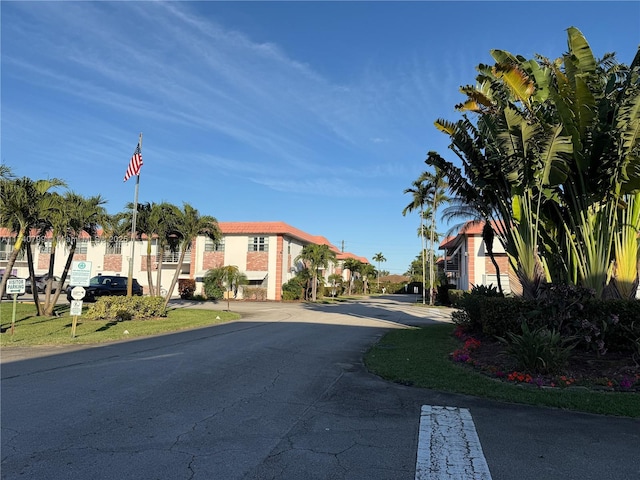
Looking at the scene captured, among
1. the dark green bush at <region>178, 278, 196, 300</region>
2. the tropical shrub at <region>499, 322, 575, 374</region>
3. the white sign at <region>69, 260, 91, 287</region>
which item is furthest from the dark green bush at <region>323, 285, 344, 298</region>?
the tropical shrub at <region>499, 322, 575, 374</region>

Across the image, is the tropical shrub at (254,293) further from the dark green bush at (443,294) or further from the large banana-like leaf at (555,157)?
the large banana-like leaf at (555,157)

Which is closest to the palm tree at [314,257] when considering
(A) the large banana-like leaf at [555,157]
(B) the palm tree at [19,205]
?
(B) the palm tree at [19,205]

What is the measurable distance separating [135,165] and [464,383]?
1677 cm

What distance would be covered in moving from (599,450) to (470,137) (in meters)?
9.80

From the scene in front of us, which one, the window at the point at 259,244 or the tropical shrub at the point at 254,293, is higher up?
the window at the point at 259,244

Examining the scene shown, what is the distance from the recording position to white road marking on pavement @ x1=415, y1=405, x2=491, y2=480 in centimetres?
382

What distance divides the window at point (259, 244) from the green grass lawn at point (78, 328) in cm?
1906

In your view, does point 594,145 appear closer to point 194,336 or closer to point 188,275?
point 194,336

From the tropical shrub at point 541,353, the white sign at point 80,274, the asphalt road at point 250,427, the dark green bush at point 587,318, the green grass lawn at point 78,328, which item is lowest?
the green grass lawn at point 78,328

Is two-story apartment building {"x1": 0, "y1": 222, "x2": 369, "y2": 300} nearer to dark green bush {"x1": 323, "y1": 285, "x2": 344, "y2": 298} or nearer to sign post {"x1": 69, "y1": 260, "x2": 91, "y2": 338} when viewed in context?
dark green bush {"x1": 323, "y1": 285, "x2": 344, "y2": 298}

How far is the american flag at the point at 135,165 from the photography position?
741 inches

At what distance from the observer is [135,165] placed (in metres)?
18.9

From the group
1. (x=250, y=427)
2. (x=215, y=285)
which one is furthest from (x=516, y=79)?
(x=215, y=285)

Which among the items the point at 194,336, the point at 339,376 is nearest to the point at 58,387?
the point at 339,376
